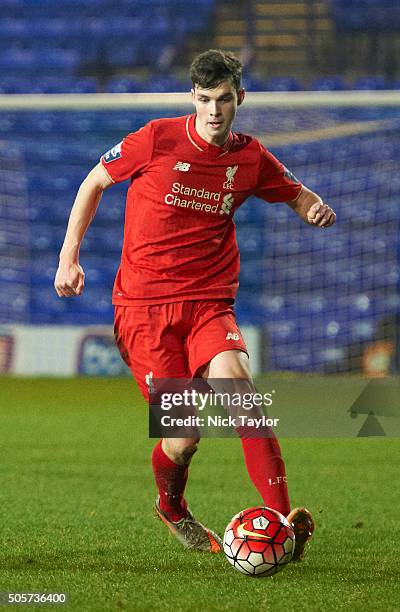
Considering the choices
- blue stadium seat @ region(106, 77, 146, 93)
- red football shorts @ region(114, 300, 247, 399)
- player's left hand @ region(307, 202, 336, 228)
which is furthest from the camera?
blue stadium seat @ region(106, 77, 146, 93)

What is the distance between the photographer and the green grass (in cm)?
354

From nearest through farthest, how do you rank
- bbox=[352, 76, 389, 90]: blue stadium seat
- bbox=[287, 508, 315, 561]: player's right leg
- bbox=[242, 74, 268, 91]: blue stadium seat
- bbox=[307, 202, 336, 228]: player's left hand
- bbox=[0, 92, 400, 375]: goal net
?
bbox=[287, 508, 315, 561]: player's right leg, bbox=[307, 202, 336, 228]: player's left hand, bbox=[0, 92, 400, 375]: goal net, bbox=[352, 76, 389, 90]: blue stadium seat, bbox=[242, 74, 268, 91]: blue stadium seat

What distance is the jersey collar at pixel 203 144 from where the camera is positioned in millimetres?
4359

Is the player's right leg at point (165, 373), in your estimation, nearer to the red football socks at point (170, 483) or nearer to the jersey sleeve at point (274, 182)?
the red football socks at point (170, 483)

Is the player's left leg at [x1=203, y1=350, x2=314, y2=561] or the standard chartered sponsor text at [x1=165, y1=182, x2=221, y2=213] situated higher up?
the standard chartered sponsor text at [x1=165, y1=182, x2=221, y2=213]

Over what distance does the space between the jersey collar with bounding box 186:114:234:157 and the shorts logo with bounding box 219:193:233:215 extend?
0.54 ft

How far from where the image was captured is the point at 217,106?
164 inches

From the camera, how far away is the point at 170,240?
4.39 meters

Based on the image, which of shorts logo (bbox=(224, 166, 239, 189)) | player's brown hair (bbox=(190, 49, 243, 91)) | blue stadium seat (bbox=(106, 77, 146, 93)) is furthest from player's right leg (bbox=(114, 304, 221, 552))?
blue stadium seat (bbox=(106, 77, 146, 93))

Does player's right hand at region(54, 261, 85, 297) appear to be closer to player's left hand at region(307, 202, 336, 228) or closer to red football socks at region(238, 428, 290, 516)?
red football socks at region(238, 428, 290, 516)

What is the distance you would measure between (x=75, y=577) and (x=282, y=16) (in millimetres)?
12950

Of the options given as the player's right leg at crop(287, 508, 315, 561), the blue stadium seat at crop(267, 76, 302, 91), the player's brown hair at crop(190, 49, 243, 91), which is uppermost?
the blue stadium seat at crop(267, 76, 302, 91)

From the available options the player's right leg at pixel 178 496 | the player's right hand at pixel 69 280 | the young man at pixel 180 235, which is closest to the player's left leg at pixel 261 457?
the young man at pixel 180 235

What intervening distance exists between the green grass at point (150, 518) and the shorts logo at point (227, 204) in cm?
133
